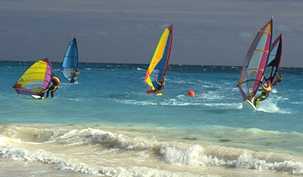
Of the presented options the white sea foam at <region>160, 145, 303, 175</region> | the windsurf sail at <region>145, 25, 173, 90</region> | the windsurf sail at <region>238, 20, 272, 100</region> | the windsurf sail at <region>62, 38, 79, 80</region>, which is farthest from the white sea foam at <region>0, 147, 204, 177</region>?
the windsurf sail at <region>62, 38, 79, 80</region>

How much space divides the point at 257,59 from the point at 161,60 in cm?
434

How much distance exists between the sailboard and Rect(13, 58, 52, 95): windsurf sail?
463 cm

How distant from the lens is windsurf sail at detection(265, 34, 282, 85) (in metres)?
18.9

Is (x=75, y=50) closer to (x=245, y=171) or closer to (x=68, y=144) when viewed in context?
(x=68, y=144)

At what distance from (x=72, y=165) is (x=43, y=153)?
153 centimetres

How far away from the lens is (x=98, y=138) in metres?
16.8

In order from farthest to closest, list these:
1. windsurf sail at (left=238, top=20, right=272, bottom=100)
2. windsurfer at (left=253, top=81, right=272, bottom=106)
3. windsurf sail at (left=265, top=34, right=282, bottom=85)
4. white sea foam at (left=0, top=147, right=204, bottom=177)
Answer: windsurfer at (left=253, top=81, right=272, bottom=106) → windsurf sail at (left=265, top=34, right=282, bottom=85) → windsurf sail at (left=238, top=20, right=272, bottom=100) → white sea foam at (left=0, top=147, right=204, bottom=177)

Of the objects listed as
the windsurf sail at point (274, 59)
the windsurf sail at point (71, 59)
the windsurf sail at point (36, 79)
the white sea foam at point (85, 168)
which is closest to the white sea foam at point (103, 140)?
the white sea foam at point (85, 168)

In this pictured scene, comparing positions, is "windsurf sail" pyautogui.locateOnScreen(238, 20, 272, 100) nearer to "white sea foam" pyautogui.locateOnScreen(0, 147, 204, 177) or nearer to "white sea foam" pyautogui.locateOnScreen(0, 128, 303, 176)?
"white sea foam" pyautogui.locateOnScreen(0, 128, 303, 176)

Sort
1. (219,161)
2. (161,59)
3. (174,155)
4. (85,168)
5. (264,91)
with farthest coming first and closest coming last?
(161,59) < (264,91) < (174,155) < (219,161) < (85,168)

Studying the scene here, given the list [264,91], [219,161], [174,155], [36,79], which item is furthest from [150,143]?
[36,79]

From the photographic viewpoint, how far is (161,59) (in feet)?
67.2

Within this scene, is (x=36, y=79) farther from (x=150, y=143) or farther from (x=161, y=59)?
(x=150, y=143)

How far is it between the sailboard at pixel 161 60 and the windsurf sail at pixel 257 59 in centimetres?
331
